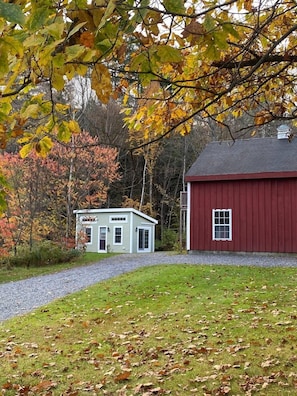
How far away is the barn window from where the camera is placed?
15828 mm

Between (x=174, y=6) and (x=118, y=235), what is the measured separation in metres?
20.6

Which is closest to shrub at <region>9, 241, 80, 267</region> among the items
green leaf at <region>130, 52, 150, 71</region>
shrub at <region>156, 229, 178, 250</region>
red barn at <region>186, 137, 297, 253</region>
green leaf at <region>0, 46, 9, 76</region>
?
red barn at <region>186, 137, 297, 253</region>

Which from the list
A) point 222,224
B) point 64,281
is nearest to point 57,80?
point 64,281

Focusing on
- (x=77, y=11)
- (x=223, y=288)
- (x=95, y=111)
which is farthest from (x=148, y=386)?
(x=95, y=111)

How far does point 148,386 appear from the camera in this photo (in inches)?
149

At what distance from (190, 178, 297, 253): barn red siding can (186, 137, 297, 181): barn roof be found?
333mm

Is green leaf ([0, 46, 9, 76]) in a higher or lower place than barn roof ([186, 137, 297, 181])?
lower

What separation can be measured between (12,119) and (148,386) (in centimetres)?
292

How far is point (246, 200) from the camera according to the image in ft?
51.1

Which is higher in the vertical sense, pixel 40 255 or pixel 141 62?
pixel 141 62

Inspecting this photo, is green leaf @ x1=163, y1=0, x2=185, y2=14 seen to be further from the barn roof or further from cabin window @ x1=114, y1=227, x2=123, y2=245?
cabin window @ x1=114, y1=227, x2=123, y2=245

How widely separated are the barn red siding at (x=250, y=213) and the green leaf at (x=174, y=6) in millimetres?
14345

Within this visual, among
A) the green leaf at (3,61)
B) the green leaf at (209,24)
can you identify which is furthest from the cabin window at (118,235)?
the green leaf at (3,61)

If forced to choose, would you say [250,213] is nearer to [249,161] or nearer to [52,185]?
[249,161]
